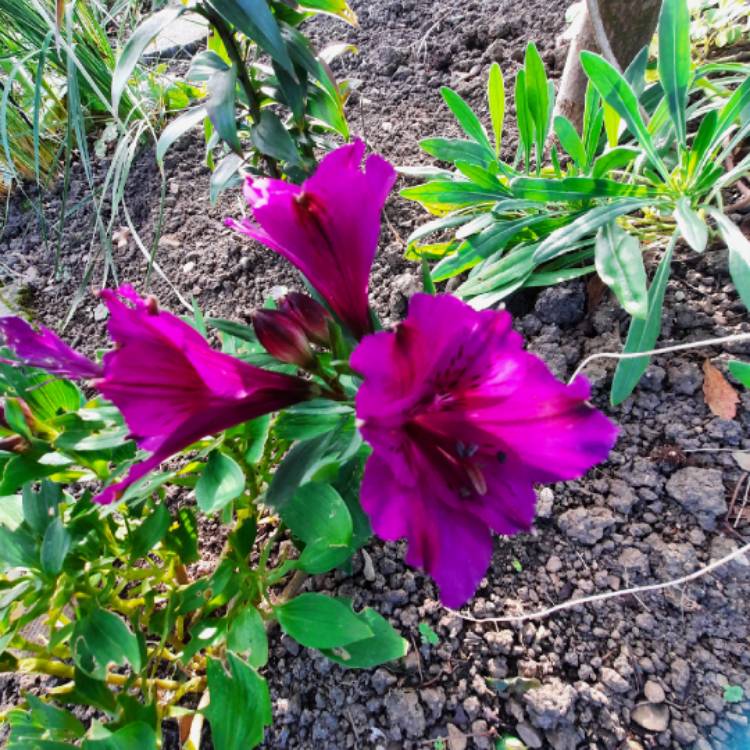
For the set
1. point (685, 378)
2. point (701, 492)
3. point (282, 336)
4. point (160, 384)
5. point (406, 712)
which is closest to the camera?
point (160, 384)

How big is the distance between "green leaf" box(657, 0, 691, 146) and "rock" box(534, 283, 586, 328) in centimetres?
38

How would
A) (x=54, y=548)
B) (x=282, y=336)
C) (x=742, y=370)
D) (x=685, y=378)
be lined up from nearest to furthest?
(x=282, y=336) < (x=54, y=548) < (x=742, y=370) < (x=685, y=378)

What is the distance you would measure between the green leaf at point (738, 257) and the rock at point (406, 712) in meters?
0.88

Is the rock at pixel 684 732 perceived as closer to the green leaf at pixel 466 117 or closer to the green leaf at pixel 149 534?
the green leaf at pixel 149 534

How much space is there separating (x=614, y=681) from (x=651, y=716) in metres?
0.07

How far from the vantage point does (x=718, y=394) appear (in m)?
1.24

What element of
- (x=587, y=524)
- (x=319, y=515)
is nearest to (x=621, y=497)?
(x=587, y=524)

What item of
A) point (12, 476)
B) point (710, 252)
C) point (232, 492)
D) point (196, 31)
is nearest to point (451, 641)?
point (232, 492)

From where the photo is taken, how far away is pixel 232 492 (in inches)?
28.9

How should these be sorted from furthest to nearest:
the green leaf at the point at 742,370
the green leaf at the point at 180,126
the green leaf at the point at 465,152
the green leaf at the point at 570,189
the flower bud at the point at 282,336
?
the green leaf at the point at 465,152
the green leaf at the point at 180,126
the green leaf at the point at 570,189
the green leaf at the point at 742,370
the flower bud at the point at 282,336

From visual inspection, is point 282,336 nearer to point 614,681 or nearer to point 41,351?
Result: point 41,351

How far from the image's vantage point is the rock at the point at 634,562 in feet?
3.64

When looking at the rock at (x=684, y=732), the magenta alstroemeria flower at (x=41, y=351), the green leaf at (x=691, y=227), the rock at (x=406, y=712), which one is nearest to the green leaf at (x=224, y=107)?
the magenta alstroemeria flower at (x=41, y=351)

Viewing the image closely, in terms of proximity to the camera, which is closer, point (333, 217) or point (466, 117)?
point (333, 217)
